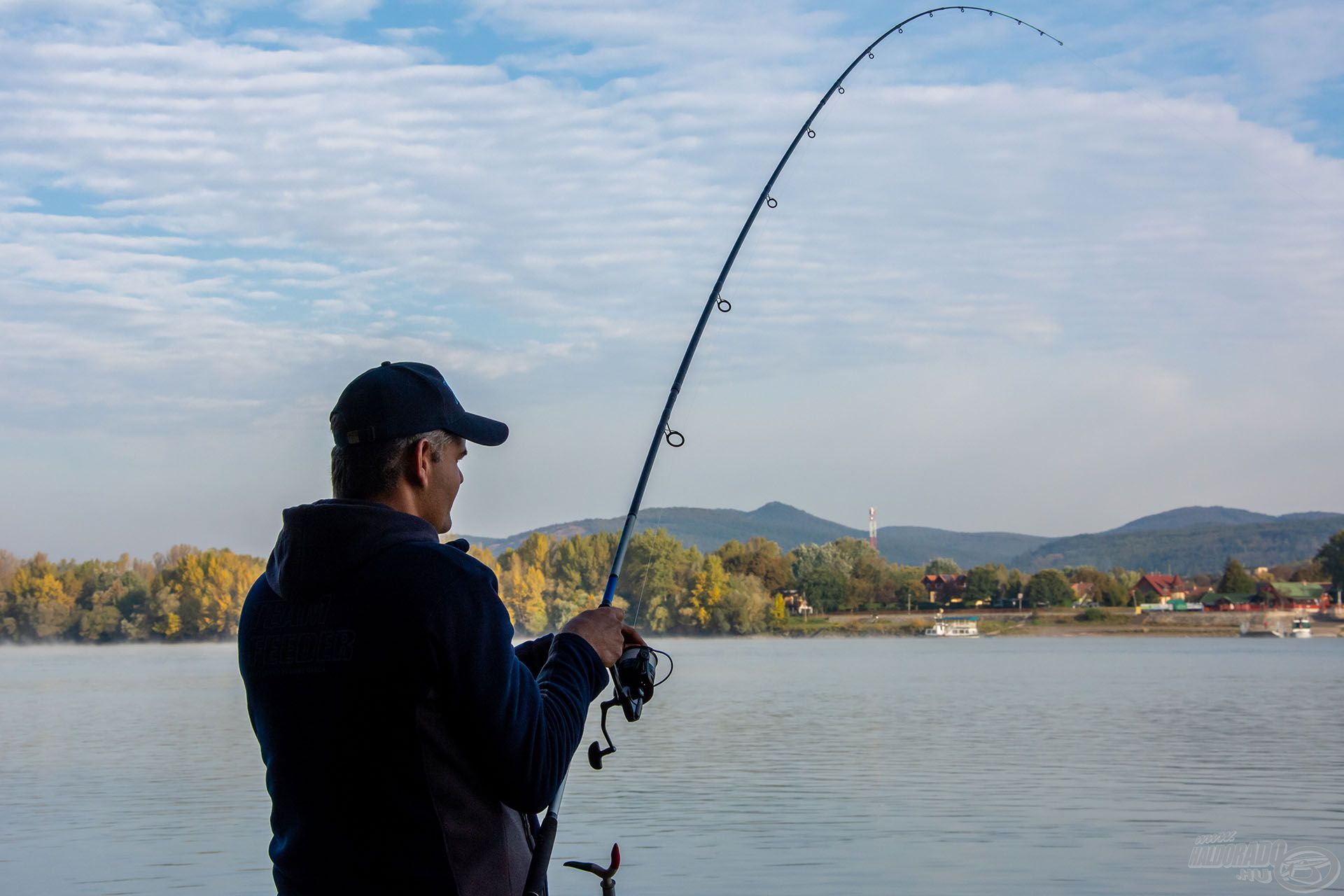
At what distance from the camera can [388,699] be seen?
191 centimetres

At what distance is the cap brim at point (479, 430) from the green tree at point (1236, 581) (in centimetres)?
12841

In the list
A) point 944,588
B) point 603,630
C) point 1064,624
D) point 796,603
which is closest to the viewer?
point 603,630

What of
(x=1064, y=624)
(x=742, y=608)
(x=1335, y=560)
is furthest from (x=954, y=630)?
(x=1335, y=560)

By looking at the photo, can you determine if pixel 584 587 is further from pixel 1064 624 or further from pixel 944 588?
pixel 944 588

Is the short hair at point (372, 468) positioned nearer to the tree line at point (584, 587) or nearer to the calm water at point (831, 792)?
the calm water at point (831, 792)

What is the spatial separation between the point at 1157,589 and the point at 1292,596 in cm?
1847

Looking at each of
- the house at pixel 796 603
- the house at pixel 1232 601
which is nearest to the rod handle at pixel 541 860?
the house at pixel 796 603

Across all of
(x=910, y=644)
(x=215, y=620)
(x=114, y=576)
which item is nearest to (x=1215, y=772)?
(x=910, y=644)

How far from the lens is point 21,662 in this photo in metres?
68.1

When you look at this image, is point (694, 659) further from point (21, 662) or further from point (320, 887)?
point (320, 887)

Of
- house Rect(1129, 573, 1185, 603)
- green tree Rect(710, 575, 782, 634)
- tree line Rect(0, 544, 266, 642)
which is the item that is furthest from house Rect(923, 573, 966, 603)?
tree line Rect(0, 544, 266, 642)

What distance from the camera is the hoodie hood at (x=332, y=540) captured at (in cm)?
196

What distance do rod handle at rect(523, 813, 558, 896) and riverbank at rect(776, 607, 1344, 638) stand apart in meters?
100

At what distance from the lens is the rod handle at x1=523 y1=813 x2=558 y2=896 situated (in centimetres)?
212
